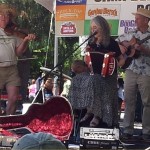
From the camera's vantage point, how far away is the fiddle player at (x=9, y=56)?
696 cm

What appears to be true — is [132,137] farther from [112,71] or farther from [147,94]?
[112,71]

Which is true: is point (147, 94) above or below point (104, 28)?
below

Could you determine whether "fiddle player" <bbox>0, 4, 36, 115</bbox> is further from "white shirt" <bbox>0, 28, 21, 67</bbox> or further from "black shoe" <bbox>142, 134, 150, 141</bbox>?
"black shoe" <bbox>142, 134, 150, 141</bbox>

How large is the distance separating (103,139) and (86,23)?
3125mm

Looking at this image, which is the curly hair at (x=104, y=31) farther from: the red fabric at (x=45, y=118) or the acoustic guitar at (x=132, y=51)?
the red fabric at (x=45, y=118)

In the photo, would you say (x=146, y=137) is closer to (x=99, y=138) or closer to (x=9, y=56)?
(x=99, y=138)

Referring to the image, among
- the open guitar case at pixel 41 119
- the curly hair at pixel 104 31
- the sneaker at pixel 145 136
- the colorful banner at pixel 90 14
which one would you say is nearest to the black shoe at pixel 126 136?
the sneaker at pixel 145 136

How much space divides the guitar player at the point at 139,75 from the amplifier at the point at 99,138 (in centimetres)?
74

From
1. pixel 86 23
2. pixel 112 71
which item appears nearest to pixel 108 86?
pixel 112 71

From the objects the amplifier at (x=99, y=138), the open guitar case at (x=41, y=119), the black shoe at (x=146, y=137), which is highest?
the open guitar case at (x=41, y=119)

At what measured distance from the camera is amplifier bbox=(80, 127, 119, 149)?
20.1ft

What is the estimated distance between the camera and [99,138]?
6125mm

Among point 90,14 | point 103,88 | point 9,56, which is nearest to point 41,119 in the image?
point 103,88

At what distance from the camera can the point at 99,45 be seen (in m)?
6.38
